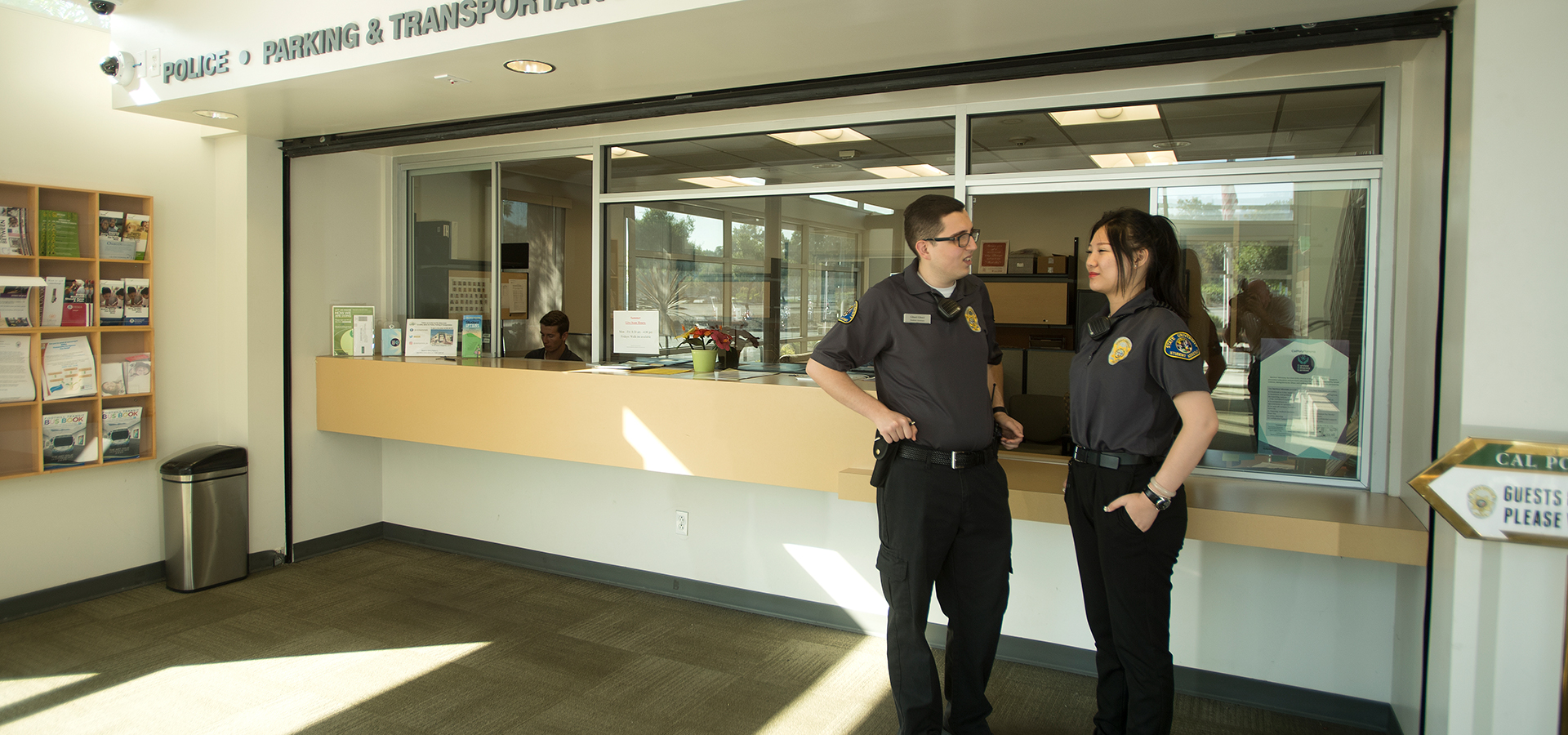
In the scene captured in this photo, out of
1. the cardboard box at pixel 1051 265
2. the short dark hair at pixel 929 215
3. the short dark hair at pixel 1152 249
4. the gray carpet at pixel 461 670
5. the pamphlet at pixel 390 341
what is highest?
the cardboard box at pixel 1051 265

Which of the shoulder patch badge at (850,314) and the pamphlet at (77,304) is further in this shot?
the pamphlet at (77,304)

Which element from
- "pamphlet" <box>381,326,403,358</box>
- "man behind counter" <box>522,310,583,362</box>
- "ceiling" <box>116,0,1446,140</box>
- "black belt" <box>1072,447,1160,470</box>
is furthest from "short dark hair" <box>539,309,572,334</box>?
"black belt" <box>1072,447,1160,470</box>

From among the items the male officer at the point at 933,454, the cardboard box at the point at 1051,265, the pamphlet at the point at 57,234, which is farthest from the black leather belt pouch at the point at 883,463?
the cardboard box at the point at 1051,265

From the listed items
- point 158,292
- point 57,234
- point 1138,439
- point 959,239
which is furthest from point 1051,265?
point 57,234

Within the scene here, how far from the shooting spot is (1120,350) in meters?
2.36

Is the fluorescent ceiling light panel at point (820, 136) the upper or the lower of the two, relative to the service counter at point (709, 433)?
upper

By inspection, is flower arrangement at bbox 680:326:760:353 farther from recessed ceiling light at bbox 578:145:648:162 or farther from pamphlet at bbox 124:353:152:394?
pamphlet at bbox 124:353:152:394

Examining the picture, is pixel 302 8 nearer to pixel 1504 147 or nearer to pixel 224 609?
pixel 224 609

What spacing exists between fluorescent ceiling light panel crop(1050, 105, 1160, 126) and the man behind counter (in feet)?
9.41

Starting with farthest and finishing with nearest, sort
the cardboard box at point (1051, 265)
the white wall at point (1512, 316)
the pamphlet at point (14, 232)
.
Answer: the cardboard box at point (1051, 265) < the pamphlet at point (14, 232) < the white wall at point (1512, 316)

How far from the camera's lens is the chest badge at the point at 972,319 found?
2594 mm

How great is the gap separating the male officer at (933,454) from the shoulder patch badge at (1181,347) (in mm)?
514

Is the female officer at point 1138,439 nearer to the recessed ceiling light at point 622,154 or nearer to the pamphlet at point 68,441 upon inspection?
the recessed ceiling light at point 622,154

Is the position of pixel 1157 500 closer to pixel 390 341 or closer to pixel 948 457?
pixel 948 457
